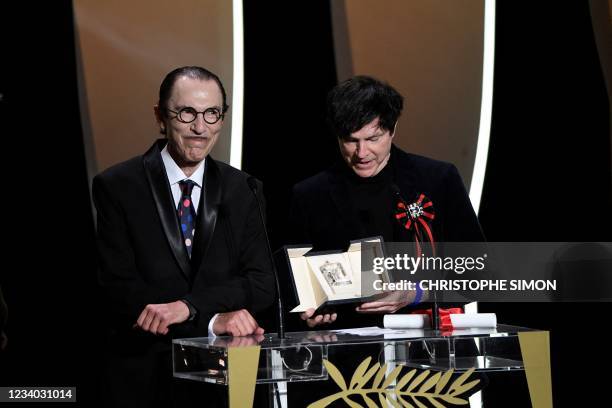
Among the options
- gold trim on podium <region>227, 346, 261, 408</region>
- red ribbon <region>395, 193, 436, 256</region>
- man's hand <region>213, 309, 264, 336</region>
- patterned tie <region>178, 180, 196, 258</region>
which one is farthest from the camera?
red ribbon <region>395, 193, 436, 256</region>

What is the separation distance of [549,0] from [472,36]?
18.4 inches

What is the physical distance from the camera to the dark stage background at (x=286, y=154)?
3510mm

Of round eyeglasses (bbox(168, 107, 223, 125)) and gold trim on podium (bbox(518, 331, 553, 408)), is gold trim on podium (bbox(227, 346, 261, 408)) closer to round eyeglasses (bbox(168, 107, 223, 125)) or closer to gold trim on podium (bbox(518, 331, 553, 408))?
gold trim on podium (bbox(518, 331, 553, 408))

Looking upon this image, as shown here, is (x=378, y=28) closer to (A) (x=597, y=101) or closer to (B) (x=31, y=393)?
(A) (x=597, y=101)

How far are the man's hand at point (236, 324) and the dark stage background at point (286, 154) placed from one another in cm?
102

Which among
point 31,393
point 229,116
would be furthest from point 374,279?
point 31,393

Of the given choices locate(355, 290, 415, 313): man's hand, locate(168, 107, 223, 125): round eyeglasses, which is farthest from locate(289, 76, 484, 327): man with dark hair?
locate(168, 107, 223, 125): round eyeglasses

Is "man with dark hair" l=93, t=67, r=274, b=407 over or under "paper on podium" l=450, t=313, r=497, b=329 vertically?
over

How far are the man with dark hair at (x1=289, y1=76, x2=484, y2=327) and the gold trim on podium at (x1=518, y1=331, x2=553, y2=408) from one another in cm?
62

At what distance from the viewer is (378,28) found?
4.10 m

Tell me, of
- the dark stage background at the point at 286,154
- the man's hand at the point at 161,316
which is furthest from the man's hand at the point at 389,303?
the dark stage background at the point at 286,154

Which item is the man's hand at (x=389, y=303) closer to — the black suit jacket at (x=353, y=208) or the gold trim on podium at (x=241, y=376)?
the black suit jacket at (x=353, y=208)

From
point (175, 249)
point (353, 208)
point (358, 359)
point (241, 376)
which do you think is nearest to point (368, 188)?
point (353, 208)

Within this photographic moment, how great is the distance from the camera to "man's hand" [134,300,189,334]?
268 cm
